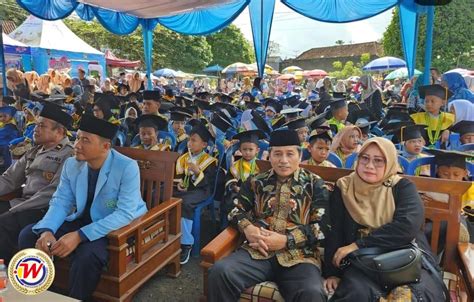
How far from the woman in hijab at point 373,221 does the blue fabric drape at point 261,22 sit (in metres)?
7.83

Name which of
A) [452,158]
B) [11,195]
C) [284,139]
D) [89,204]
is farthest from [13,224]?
[452,158]

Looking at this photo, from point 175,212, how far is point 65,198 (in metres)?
0.90

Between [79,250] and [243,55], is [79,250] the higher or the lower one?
the lower one

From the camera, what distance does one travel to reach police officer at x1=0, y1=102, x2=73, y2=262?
3287 mm

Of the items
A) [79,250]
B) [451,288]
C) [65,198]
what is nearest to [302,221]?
[451,288]

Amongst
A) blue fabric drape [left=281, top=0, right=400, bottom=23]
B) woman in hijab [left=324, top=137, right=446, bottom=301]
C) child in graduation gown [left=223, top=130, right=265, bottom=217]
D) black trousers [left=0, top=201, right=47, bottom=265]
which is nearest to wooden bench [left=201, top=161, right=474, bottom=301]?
woman in hijab [left=324, top=137, right=446, bottom=301]

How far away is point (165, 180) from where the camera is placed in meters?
3.33

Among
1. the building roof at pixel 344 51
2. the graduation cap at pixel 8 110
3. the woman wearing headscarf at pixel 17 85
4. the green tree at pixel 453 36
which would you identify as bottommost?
the graduation cap at pixel 8 110

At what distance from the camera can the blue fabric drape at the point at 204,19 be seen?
9.15 meters

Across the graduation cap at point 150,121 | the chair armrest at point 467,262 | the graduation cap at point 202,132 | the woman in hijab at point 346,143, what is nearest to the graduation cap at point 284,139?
the chair armrest at point 467,262

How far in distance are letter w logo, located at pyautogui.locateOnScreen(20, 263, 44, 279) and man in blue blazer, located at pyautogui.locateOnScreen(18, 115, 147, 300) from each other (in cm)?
120

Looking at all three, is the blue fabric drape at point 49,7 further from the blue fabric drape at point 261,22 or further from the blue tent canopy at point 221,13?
the blue fabric drape at point 261,22

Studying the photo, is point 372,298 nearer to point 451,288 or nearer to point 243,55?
point 451,288

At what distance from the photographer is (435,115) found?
508 cm
